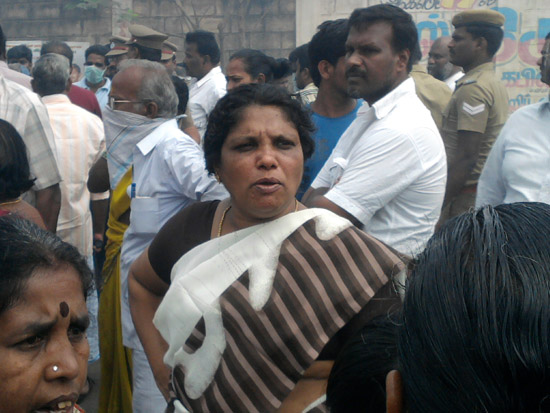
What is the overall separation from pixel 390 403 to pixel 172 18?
18.6 meters

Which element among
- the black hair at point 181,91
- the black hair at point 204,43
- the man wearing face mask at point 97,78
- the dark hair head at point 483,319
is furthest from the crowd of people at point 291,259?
the man wearing face mask at point 97,78

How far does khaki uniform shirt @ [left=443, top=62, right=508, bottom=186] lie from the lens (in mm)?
4734

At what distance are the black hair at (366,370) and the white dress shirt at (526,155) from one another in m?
1.96

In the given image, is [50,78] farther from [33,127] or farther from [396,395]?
[396,395]

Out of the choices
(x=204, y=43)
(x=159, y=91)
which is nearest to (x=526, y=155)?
(x=159, y=91)

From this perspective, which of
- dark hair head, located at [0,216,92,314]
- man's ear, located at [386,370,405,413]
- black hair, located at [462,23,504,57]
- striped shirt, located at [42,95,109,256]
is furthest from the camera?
black hair, located at [462,23,504,57]

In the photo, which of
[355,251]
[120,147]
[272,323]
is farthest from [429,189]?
[120,147]

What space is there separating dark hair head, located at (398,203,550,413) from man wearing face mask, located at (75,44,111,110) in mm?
5717

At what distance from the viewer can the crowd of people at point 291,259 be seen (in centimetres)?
85

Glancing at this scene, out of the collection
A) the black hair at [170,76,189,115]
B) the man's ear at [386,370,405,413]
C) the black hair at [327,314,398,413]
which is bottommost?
the black hair at [170,76,189,115]

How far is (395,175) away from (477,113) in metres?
2.28

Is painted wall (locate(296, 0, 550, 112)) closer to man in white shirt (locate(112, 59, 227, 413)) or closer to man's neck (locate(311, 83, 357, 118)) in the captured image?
man's neck (locate(311, 83, 357, 118))

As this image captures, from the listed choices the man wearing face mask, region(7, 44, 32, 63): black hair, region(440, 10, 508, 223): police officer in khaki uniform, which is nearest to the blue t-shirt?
region(440, 10, 508, 223): police officer in khaki uniform

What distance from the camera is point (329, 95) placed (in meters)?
3.72
